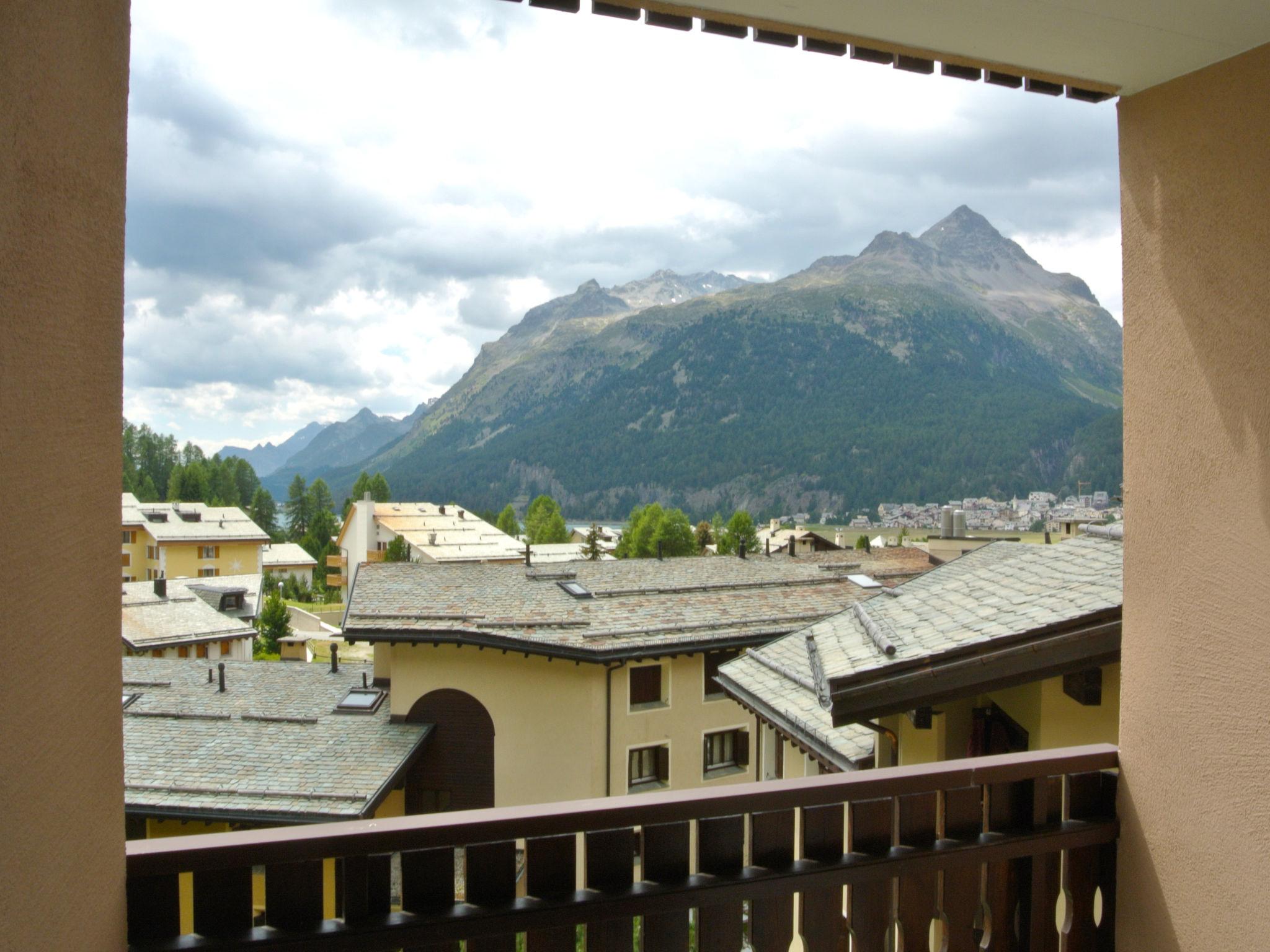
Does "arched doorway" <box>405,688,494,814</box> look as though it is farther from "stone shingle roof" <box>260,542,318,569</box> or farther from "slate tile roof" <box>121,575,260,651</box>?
"stone shingle roof" <box>260,542,318,569</box>

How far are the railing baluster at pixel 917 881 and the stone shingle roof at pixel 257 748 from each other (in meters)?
8.73

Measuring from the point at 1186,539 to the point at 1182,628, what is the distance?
19cm

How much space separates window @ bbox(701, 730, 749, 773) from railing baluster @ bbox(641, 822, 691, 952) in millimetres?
12274

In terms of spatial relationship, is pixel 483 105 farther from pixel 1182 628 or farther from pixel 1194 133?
pixel 1182 628

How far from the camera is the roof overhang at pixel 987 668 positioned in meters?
2.97

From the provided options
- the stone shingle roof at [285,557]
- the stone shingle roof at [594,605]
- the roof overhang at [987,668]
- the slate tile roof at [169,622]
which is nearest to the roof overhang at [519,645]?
the stone shingle roof at [594,605]

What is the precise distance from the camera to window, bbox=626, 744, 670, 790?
12586 mm

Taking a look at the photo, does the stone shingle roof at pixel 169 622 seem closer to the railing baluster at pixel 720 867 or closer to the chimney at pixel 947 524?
the chimney at pixel 947 524

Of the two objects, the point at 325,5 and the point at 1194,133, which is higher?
the point at 325,5

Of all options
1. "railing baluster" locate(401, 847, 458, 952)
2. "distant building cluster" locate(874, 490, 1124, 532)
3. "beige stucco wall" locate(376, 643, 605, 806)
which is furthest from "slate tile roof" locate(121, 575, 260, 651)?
"distant building cluster" locate(874, 490, 1124, 532)

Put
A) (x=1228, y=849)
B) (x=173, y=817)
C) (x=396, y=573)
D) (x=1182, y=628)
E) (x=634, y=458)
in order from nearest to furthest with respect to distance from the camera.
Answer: (x=1228, y=849)
(x=1182, y=628)
(x=173, y=817)
(x=396, y=573)
(x=634, y=458)

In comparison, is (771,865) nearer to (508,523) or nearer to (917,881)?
(917,881)

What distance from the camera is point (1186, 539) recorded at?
1714mm

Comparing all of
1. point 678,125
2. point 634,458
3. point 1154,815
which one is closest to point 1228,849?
point 1154,815
